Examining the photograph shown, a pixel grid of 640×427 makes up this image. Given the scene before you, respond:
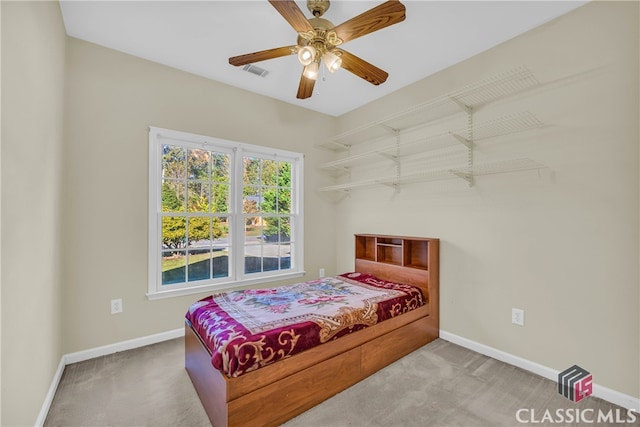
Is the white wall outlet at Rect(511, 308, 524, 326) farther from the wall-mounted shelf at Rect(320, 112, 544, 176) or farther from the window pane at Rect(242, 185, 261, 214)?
the window pane at Rect(242, 185, 261, 214)

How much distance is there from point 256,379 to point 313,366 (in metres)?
0.41

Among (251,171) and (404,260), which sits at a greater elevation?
(251,171)

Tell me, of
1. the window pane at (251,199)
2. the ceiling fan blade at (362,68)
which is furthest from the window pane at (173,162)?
the ceiling fan blade at (362,68)

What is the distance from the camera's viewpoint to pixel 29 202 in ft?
4.98

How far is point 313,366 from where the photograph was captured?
1851 millimetres

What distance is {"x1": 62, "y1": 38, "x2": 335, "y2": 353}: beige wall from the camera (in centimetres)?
243

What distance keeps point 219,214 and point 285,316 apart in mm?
1698

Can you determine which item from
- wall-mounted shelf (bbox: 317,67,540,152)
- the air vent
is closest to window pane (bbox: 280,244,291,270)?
wall-mounted shelf (bbox: 317,67,540,152)

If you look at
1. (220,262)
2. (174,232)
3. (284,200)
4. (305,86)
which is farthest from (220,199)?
(305,86)

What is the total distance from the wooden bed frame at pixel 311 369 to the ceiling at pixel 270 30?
186cm

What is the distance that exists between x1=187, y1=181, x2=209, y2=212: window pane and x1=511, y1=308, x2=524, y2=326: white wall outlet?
3183 mm

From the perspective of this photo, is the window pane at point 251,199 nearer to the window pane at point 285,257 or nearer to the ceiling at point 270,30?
the window pane at point 285,257

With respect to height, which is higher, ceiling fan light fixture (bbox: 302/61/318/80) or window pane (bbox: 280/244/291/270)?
ceiling fan light fixture (bbox: 302/61/318/80)

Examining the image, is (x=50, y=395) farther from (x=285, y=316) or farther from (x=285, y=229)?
(x=285, y=229)
